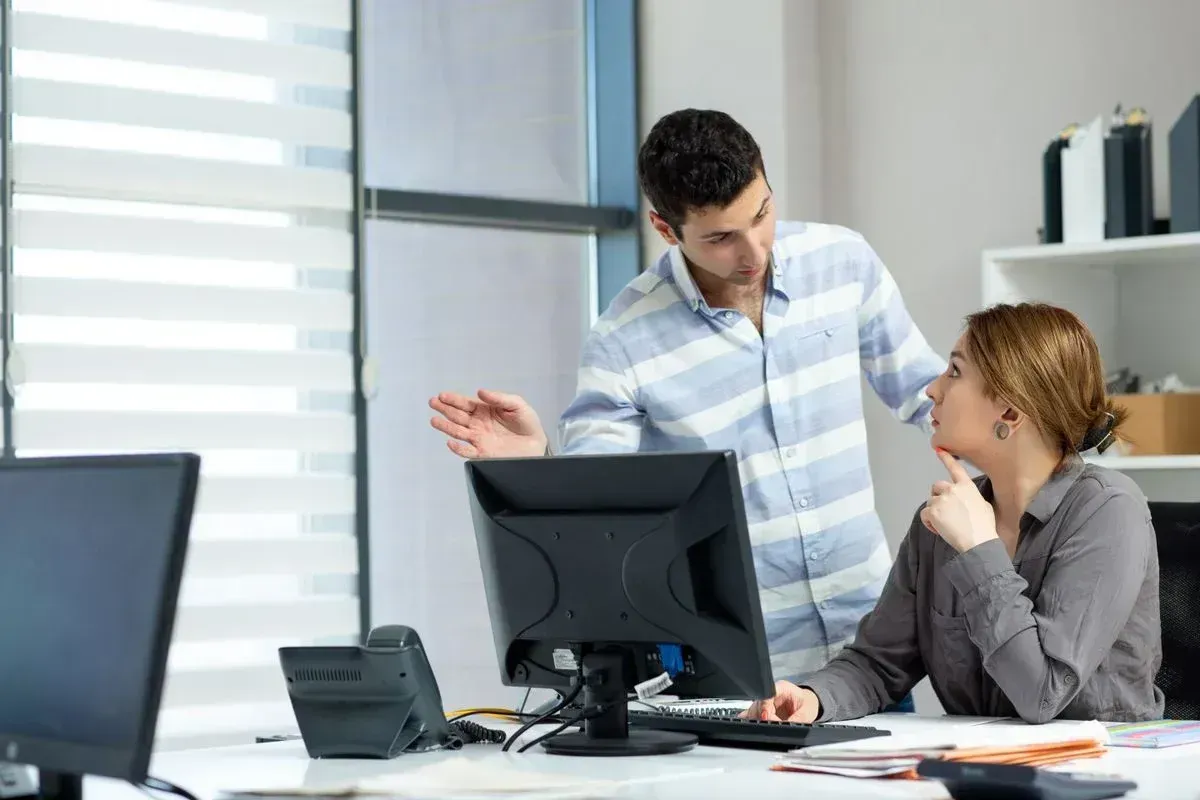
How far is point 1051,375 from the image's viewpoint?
6.95 feet

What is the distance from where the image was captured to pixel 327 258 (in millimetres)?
3674

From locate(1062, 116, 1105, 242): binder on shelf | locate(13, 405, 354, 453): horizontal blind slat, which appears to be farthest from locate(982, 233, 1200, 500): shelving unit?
locate(13, 405, 354, 453): horizontal blind slat

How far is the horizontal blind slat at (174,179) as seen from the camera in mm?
3275

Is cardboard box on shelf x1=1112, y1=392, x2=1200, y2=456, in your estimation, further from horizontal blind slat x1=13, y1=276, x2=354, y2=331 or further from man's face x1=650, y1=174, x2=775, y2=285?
horizontal blind slat x1=13, y1=276, x2=354, y2=331

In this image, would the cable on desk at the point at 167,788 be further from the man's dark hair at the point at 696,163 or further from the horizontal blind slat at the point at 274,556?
the horizontal blind slat at the point at 274,556

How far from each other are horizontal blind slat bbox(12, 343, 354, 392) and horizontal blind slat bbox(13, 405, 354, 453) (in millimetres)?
74

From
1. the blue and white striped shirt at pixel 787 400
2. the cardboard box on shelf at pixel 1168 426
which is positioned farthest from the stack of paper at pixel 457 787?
the cardboard box on shelf at pixel 1168 426

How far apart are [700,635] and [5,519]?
2.64ft

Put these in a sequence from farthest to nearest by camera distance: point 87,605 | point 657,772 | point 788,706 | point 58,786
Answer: point 788,706 → point 657,772 → point 58,786 → point 87,605

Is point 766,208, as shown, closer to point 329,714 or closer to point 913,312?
point 329,714

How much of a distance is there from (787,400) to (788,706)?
594 mm

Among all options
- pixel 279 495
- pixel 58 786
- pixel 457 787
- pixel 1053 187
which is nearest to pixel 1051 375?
pixel 457 787

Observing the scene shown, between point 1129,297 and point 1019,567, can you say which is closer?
point 1019,567

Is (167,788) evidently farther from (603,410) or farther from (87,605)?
(603,410)
